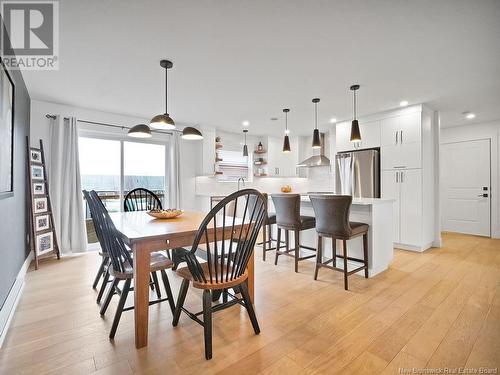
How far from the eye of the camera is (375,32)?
2164 millimetres

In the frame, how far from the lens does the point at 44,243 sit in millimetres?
3562

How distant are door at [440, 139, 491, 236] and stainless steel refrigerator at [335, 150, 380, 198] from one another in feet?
8.01

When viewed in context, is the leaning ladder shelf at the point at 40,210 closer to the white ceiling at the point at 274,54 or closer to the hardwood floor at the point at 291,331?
the hardwood floor at the point at 291,331

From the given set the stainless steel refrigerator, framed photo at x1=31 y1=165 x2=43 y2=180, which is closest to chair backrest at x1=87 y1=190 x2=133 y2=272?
framed photo at x1=31 y1=165 x2=43 y2=180

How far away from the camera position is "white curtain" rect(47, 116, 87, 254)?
153 inches

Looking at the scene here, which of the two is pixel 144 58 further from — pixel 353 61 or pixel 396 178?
pixel 396 178

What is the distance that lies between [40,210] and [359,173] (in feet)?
17.2

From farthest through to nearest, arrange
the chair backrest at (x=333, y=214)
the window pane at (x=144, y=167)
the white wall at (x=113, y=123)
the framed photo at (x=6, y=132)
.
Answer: the window pane at (x=144, y=167)
the white wall at (x=113, y=123)
the chair backrest at (x=333, y=214)
the framed photo at (x=6, y=132)

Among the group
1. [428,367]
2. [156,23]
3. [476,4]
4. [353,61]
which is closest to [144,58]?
[156,23]

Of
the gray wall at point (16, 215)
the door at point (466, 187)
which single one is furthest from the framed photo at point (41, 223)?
the door at point (466, 187)

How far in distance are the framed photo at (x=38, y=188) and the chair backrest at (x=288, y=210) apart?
3344 mm

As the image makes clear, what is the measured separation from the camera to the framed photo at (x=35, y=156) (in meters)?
3.55

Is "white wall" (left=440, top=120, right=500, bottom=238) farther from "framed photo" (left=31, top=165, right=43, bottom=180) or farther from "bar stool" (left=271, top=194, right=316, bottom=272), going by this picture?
"framed photo" (left=31, top=165, right=43, bottom=180)

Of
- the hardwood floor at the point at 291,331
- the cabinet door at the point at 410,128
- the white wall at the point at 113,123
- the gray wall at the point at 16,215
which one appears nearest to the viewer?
the hardwood floor at the point at 291,331
